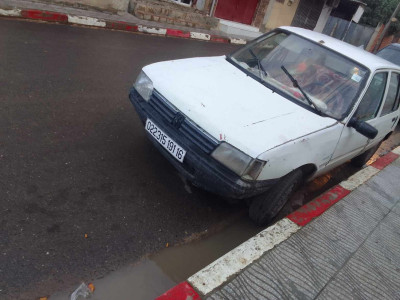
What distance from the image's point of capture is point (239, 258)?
2650 mm

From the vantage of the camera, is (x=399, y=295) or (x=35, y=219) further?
(x=399, y=295)

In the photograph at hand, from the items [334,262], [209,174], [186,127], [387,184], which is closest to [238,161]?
[209,174]

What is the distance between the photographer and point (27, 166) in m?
3.07

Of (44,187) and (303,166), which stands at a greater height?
(303,166)

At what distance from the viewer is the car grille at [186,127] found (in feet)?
8.94

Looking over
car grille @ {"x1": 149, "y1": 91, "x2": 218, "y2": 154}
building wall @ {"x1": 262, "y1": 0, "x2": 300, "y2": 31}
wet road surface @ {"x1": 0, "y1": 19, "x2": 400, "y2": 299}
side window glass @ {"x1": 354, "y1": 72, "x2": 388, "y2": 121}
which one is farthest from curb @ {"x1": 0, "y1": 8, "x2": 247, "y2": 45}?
side window glass @ {"x1": 354, "y1": 72, "x2": 388, "y2": 121}

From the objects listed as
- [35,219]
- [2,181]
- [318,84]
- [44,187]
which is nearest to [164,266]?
[35,219]

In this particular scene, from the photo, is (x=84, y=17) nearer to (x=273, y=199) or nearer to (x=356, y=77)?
(x=356, y=77)

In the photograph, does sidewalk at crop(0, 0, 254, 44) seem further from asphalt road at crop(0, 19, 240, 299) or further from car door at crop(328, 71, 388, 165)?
car door at crop(328, 71, 388, 165)

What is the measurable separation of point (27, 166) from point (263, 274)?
92.5 inches

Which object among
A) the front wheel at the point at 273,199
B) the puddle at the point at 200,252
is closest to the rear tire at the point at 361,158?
the front wheel at the point at 273,199

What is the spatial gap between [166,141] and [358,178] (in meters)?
3.07

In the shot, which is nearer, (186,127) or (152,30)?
(186,127)

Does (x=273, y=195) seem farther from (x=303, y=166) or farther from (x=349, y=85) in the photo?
(x=349, y=85)
